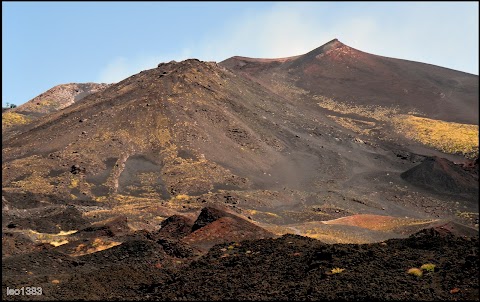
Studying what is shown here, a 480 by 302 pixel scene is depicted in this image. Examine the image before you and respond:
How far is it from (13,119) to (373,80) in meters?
95.2

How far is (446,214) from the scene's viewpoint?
261 ft

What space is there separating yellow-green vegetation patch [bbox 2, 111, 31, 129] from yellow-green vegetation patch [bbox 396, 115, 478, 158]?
88.5 metres

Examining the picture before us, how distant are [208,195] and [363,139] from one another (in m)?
50.9

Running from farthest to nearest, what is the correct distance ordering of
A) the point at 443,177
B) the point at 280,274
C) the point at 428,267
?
the point at 443,177 < the point at 280,274 < the point at 428,267

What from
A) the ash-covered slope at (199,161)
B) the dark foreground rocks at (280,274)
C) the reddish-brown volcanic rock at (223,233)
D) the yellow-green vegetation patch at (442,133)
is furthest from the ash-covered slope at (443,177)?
the dark foreground rocks at (280,274)

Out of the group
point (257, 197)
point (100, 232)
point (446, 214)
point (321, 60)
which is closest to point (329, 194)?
point (257, 197)

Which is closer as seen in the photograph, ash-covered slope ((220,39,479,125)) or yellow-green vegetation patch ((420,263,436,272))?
yellow-green vegetation patch ((420,263,436,272))

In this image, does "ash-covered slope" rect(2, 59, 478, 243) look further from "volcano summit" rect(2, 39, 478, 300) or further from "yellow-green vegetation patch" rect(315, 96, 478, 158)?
"yellow-green vegetation patch" rect(315, 96, 478, 158)

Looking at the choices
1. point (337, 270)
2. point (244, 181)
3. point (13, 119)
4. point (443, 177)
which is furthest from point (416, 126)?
point (337, 270)

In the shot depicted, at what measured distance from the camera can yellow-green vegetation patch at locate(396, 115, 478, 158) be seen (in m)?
114

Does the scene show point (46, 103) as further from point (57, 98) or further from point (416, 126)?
point (416, 126)

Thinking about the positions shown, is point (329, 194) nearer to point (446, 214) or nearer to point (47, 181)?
A: point (446, 214)

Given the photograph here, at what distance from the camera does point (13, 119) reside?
130m

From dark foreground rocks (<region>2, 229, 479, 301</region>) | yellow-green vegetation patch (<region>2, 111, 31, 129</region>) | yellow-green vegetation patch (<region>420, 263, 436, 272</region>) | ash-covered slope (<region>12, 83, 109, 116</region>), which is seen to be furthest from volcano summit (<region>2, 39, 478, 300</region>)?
ash-covered slope (<region>12, 83, 109, 116</region>)
